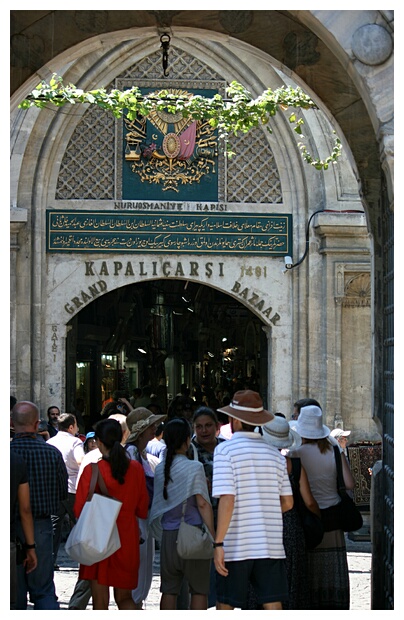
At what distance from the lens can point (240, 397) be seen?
20.5ft

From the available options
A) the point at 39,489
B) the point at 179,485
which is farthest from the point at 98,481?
the point at 179,485

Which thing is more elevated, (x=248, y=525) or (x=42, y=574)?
(x=248, y=525)

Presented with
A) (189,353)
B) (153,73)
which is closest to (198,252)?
(153,73)

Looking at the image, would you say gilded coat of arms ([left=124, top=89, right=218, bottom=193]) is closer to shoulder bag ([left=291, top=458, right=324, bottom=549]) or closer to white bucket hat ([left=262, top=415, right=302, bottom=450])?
white bucket hat ([left=262, top=415, right=302, bottom=450])

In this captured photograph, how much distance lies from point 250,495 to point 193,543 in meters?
1.01

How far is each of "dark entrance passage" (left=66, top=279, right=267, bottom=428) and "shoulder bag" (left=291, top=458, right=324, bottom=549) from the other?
11184mm

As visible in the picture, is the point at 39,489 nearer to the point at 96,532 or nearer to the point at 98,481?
the point at 98,481

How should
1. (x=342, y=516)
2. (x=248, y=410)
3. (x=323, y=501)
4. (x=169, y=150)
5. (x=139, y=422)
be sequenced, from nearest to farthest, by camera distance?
(x=248, y=410)
(x=342, y=516)
(x=323, y=501)
(x=139, y=422)
(x=169, y=150)

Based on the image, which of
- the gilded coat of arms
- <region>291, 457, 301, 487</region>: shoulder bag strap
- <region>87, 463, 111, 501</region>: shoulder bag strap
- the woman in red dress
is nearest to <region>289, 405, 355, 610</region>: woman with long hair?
<region>291, 457, 301, 487</region>: shoulder bag strap

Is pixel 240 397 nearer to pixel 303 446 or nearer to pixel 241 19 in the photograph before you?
pixel 303 446

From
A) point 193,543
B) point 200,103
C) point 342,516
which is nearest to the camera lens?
point 193,543

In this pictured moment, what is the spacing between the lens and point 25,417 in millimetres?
6902

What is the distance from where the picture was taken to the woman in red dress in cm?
682

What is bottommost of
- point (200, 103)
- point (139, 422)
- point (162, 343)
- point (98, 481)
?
point (98, 481)
